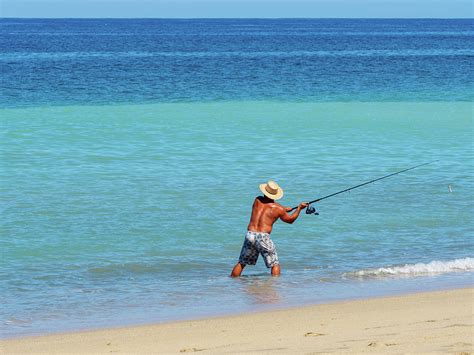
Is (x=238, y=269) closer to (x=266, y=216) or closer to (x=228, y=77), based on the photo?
(x=266, y=216)

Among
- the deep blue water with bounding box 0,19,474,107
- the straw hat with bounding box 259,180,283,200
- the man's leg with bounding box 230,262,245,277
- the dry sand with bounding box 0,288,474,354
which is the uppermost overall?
the deep blue water with bounding box 0,19,474,107

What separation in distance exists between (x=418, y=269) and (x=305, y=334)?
3252 mm

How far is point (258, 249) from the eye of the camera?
9.43 metres

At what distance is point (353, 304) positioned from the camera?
26.6ft

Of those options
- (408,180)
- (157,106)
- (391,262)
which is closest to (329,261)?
(391,262)

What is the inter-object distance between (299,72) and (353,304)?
37725mm

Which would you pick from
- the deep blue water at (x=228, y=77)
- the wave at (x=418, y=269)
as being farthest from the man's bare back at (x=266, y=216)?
the deep blue water at (x=228, y=77)

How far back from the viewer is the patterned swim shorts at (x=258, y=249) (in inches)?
370

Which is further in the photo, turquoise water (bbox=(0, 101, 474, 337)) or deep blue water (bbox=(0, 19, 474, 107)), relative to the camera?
deep blue water (bbox=(0, 19, 474, 107))

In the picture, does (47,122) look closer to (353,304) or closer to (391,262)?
(391,262)

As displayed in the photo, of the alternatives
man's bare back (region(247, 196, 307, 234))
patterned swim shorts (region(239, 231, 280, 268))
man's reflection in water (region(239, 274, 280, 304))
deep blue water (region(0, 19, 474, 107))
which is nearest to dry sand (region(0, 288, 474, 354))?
man's reflection in water (region(239, 274, 280, 304))

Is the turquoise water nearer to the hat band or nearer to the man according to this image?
the man

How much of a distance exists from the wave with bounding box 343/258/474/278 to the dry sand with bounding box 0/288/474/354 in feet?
5.11

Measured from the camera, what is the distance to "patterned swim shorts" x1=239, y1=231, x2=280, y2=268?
939cm
